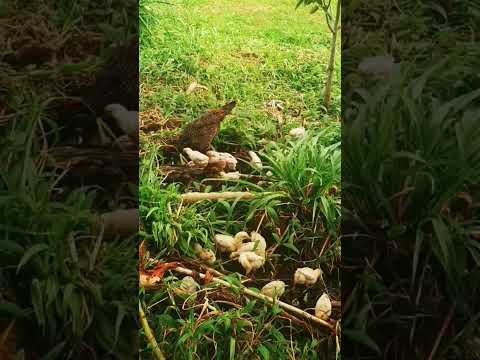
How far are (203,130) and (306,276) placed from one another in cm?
41

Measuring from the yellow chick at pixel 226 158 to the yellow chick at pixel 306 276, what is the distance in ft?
0.93

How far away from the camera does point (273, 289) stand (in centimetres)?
143

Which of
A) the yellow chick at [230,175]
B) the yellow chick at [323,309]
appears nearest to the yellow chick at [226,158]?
the yellow chick at [230,175]

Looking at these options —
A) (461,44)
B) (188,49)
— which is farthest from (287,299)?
(461,44)

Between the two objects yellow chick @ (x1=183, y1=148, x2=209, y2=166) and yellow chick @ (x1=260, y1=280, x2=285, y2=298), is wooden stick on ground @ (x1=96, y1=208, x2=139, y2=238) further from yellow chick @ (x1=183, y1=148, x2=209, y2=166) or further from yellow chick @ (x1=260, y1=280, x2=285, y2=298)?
yellow chick @ (x1=260, y1=280, x2=285, y2=298)

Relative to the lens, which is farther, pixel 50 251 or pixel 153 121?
pixel 153 121

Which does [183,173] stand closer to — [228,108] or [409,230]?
[228,108]

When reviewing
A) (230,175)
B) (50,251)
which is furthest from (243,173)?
(50,251)

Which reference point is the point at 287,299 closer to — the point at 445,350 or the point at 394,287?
the point at 394,287

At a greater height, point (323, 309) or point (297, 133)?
point (297, 133)

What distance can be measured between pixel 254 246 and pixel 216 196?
141 millimetres

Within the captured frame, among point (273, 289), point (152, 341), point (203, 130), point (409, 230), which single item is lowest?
point (152, 341)

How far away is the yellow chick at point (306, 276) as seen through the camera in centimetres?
144

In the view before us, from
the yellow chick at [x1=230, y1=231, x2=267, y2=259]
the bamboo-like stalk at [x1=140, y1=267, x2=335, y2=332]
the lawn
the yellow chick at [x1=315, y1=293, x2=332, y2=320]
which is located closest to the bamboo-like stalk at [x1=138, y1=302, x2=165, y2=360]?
the lawn
